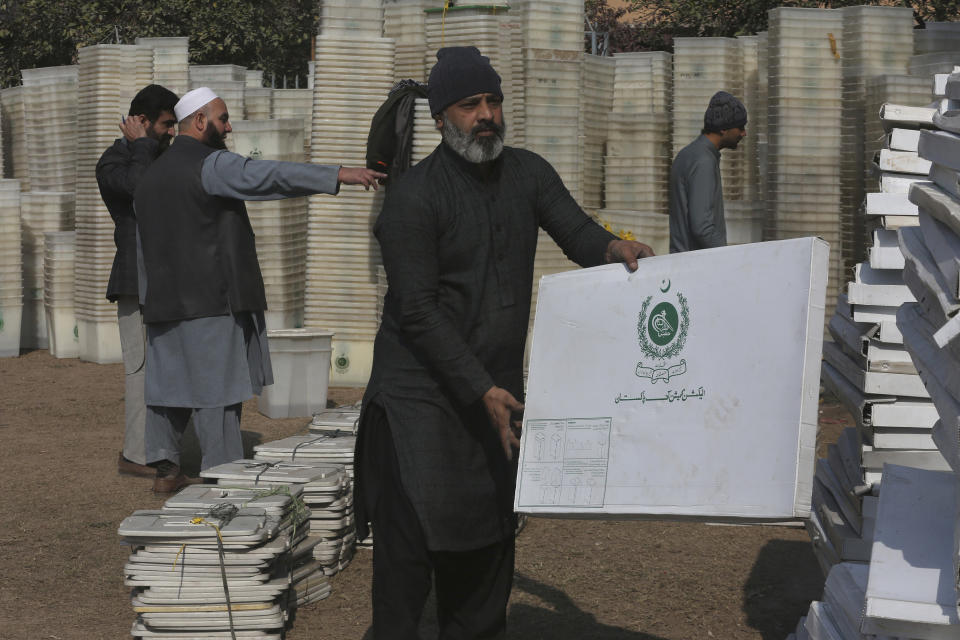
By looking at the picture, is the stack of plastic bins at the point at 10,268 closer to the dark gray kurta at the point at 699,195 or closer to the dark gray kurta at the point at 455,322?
the dark gray kurta at the point at 699,195

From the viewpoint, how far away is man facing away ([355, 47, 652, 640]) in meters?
3.55

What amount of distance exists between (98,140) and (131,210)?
15.8 feet

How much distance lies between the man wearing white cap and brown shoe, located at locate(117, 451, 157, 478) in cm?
147

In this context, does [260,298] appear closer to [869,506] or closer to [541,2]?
[869,506]

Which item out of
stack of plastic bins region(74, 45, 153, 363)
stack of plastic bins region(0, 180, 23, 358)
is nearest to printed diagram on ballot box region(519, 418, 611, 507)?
stack of plastic bins region(74, 45, 153, 363)

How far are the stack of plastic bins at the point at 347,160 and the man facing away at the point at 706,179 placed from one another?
3.67 metres

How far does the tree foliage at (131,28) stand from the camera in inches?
896

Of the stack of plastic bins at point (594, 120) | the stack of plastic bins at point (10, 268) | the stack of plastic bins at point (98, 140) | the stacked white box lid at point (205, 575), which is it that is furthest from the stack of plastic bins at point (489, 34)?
the stacked white box lid at point (205, 575)

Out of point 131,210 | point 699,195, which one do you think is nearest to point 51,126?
point 131,210

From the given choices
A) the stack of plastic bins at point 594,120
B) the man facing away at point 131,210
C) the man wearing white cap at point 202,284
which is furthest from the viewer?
the stack of plastic bins at point 594,120

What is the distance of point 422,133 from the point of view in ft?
31.8

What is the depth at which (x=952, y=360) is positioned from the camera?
2881 millimetres

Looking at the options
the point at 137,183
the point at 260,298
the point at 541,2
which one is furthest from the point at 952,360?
the point at 541,2

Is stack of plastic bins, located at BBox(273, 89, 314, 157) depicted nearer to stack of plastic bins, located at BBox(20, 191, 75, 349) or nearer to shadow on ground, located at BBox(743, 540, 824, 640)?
stack of plastic bins, located at BBox(20, 191, 75, 349)
